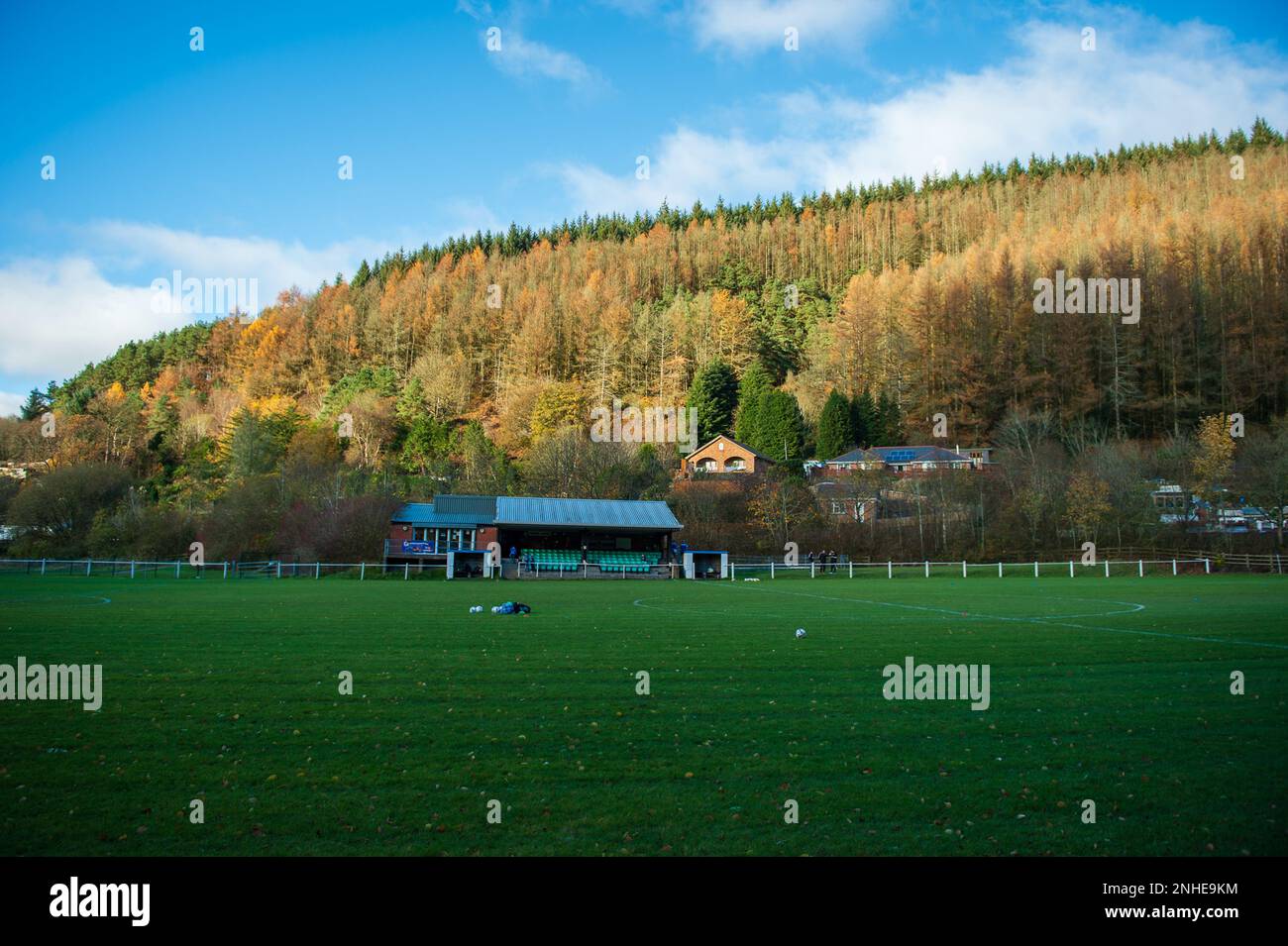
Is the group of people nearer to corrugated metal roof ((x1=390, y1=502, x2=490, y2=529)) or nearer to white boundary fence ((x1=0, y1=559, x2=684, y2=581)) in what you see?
white boundary fence ((x1=0, y1=559, x2=684, y2=581))

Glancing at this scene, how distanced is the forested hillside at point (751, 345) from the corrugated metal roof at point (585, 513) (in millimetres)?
12012

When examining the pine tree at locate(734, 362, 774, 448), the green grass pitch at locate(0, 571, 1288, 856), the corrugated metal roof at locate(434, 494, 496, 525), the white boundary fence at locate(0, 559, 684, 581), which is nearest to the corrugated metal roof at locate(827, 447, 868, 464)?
the pine tree at locate(734, 362, 774, 448)

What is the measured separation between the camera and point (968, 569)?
51.2m

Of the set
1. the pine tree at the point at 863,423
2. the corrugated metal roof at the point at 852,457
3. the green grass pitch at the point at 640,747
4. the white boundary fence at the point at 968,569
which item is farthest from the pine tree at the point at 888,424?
the green grass pitch at the point at 640,747

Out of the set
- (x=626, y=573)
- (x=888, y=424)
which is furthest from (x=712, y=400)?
(x=626, y=573)

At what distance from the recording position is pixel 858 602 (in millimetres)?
26781

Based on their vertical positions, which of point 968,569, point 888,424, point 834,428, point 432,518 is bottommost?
point 968,569

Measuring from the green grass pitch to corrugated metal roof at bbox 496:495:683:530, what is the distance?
116 feet

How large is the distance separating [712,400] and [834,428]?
16.1 m

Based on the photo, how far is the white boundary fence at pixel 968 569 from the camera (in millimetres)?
48094

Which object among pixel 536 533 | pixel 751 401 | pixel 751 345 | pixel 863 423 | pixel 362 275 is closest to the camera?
pixel 536 533

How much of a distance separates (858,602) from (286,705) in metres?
21.3

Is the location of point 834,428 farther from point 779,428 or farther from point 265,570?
point 265,570

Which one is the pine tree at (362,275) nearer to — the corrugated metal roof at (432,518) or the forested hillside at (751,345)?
the forested hillside at (751,345)
